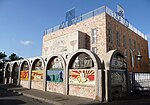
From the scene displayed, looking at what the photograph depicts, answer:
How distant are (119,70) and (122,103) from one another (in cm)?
313

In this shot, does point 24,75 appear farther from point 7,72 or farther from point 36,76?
point 7,72

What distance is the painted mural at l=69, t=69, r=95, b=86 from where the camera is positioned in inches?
453

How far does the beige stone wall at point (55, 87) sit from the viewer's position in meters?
14.1

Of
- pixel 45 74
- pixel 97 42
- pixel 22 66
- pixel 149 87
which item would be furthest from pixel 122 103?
pixel 22 66

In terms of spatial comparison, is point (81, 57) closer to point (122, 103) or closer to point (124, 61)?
point (124, 61)

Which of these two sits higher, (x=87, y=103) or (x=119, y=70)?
(x=119, y=70)

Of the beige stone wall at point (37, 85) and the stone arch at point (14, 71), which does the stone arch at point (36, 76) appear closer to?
the beige stone wall at point (37, 85)

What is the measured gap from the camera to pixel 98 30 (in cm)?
2039

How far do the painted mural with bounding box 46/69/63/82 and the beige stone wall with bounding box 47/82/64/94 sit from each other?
14.8 inches

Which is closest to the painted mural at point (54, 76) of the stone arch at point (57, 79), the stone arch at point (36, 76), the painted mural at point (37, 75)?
the stone arch at point (57, 79)

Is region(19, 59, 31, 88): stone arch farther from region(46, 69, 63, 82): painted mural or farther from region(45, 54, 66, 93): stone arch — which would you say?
region(46, 69, 63, 82): painted mural

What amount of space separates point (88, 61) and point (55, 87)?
4099 mm

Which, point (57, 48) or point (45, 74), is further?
point (57, 48)

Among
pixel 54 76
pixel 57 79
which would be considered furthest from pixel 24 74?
pixel 57 79
